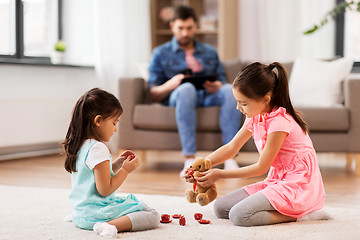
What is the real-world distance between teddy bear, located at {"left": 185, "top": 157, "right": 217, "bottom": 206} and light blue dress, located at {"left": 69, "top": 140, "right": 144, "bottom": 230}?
0.71 feet

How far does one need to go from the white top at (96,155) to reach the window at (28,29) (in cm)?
245

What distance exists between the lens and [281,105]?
1871mm

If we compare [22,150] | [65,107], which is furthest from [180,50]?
[22,150]

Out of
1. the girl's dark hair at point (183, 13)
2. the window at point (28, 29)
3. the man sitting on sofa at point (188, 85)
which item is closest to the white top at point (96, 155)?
the man sitting on sofa at point (188, 85)

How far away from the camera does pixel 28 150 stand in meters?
4.20

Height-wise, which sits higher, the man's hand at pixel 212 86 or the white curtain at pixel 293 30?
the white curtain at pixel 293 30

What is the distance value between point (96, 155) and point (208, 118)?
170 centimetres

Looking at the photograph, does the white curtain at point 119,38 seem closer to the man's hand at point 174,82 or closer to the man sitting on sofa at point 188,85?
the man sitting on sofa at point 188,85

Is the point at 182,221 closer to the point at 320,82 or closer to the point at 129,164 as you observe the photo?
the point at 129,164

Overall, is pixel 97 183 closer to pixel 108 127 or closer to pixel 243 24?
pixel 108 127

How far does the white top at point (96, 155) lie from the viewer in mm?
1653

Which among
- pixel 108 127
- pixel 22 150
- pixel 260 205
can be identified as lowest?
pixel 22 150

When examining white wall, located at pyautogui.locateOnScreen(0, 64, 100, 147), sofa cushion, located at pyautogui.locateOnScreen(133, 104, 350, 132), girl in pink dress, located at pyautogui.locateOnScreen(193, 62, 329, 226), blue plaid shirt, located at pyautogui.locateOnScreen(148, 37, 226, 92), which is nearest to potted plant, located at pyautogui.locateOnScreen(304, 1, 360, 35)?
blue plaid shirt, located at pyautogui.locateOnScreen(148, 37, 226, 92)

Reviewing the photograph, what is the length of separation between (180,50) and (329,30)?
1.89 metres
